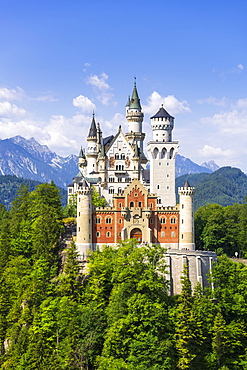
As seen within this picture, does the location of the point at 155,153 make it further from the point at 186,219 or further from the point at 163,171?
the point at 186,219

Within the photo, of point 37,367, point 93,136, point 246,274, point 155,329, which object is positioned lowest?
point 37,367

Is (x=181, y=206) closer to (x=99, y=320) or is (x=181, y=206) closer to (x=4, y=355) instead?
(x=99, y=320)

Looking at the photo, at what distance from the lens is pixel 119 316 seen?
61469mm

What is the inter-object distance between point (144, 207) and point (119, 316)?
2217cm

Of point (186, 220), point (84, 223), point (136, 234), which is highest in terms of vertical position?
point (186, 220)

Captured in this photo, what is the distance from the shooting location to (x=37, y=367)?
201 ft

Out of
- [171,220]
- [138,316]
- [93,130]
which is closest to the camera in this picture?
[138,316]

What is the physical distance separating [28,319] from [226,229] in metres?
42.1

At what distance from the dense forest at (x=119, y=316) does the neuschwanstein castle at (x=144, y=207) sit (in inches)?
104

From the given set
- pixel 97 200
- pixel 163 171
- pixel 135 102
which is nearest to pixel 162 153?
pixel 163 171

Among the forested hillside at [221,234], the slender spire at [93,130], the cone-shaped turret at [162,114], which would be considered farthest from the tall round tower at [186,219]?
the slender spire at [93,130]

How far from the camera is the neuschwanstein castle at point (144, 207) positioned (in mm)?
70188

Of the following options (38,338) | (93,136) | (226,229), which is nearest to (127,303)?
(38,338)

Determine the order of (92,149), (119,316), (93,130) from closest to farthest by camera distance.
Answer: (119,316) < (92,149) < (93,130)
